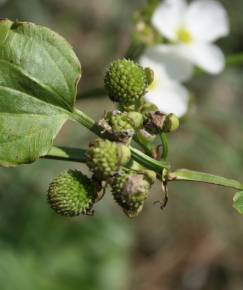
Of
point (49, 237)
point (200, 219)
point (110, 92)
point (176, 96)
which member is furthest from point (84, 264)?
point (110, 92)

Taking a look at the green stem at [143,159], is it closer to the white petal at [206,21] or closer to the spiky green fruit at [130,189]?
the spiky green fruit at [130,189]

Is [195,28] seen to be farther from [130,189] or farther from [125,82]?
[130,189]

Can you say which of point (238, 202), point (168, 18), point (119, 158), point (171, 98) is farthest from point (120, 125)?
point (168, 18)

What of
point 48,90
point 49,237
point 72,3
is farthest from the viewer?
point 72,3

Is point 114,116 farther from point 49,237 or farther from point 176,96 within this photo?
point 49,237

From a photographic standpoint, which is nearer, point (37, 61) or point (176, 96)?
point (37, 61)

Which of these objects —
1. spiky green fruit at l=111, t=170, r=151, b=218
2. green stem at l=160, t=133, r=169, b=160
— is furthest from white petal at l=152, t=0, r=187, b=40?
spiky green fruit at l=111, t=170, r=151, b=218

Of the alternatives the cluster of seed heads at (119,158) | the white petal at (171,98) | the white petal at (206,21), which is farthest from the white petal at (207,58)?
the cluster of seed heads at (119,158)

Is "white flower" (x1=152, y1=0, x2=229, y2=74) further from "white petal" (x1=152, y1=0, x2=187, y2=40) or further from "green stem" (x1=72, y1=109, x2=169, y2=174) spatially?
"green stem" (x1=72, y1=109, x2=169, y2=174)
